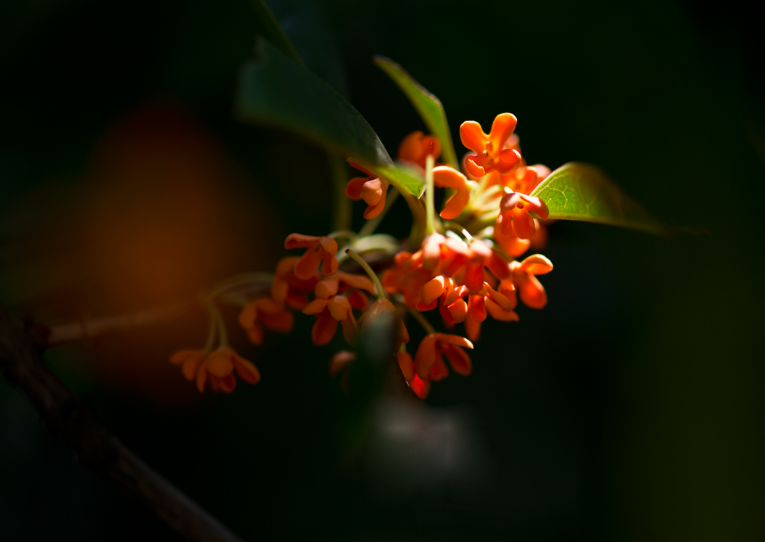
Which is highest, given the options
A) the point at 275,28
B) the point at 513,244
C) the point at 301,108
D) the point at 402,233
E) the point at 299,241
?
the point at 275,28

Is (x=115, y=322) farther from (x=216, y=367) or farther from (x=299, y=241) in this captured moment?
(x=299, y=241)

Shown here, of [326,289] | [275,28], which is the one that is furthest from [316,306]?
[275,28]

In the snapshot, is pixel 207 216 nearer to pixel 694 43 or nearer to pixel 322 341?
pixel 322 341

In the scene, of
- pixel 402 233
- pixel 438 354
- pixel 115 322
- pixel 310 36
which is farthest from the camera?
pixel 402 233

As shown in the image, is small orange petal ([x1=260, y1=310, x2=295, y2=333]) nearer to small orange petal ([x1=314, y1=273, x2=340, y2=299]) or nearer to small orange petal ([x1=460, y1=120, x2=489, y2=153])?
small orange petal ([x1=314, y1=273, x2=340, y2=299])

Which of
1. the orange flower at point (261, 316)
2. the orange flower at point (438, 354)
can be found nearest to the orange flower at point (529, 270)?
the orange flower at point (438, 354)

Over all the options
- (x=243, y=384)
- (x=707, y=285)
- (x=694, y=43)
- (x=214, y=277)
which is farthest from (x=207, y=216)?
(x=707, y=285)

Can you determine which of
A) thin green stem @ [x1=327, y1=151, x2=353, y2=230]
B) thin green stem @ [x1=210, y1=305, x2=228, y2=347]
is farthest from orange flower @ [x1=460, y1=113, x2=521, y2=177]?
thin green stem @ [x1=210, y1=305, x2=228, y2=347]
